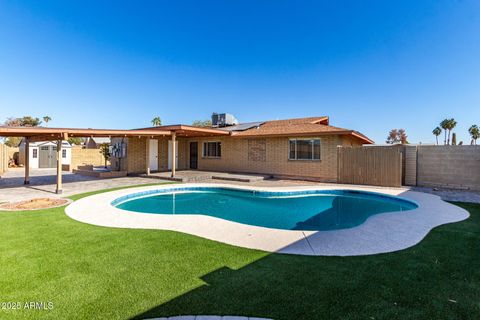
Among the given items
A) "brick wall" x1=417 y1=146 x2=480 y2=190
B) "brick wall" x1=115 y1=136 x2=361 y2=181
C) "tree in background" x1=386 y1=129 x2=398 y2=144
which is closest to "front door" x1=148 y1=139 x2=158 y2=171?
"brick wall" x1=115 y1=136 x2=361 y2=181

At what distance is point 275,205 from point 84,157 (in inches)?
810

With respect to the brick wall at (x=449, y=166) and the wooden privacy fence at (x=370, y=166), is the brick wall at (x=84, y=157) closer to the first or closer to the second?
the wooden privacy fence at (x=370, y=166)

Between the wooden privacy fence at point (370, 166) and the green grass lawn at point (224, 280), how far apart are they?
7863 millimetres

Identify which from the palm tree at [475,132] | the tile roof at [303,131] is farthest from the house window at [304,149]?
the palm tree at [475,132]

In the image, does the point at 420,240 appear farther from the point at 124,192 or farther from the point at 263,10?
the point at 263,10

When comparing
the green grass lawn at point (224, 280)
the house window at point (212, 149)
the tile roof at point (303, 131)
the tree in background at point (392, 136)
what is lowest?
the green grass lawn at point (224, 280)

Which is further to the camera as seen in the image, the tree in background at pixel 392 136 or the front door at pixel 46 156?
the tree in background at pixel 392 136

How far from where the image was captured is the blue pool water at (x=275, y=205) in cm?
705

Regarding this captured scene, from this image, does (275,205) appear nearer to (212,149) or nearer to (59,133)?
(59,133)

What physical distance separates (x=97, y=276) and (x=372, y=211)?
8.22m

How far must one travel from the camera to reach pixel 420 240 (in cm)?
466

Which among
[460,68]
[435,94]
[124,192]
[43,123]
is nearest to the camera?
[124,192]

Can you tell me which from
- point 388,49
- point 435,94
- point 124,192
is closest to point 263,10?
point 388,49

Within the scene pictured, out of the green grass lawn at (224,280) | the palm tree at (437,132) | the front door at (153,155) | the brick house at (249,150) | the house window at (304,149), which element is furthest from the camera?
the palm tree at (437,132)
